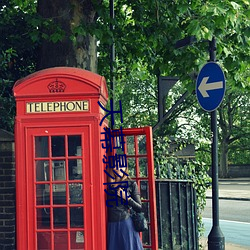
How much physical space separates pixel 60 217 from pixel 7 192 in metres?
1.52

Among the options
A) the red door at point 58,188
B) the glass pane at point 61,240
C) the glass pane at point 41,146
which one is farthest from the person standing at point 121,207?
the glass pane at point 41,146

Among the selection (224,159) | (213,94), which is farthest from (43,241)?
(224,159)

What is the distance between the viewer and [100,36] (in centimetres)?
823

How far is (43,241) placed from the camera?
19.4ft

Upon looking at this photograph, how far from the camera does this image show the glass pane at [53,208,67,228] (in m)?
5.82

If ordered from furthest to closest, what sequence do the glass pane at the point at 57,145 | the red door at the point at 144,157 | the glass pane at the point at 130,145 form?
the glass pane at the point at 130,145 → the red door at the point at 144,157 → the glass pane at the point at 57,145

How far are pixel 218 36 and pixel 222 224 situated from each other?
8.63 m

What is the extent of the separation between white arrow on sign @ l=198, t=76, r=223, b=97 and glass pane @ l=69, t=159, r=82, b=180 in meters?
2.95

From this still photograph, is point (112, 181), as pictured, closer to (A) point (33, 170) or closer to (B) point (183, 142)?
(A) point (33, 170)

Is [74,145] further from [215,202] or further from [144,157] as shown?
[215,202]

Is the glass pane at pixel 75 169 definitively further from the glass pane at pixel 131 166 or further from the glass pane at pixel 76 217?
the glass pane at pixel 131 166

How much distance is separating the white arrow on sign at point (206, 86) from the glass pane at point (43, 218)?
3.29 meters

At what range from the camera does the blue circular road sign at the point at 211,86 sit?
789cm

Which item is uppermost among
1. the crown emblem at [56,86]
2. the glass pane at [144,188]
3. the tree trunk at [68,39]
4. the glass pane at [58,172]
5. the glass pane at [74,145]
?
the tree trunk at [68,39]
